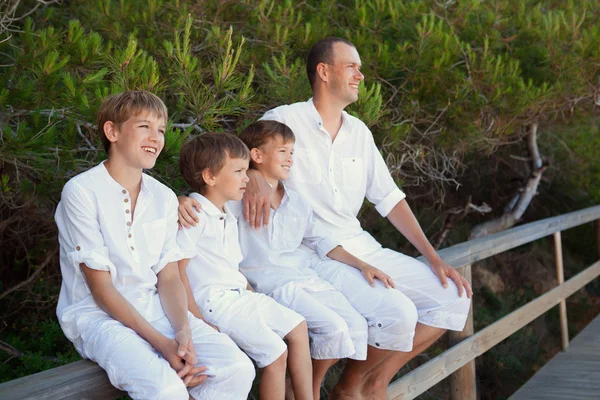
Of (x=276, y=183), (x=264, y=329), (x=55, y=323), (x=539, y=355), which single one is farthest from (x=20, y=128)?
(x=539, y=355)

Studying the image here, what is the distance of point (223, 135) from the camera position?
2551 mm

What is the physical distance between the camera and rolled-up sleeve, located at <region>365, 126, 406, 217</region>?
126 inches

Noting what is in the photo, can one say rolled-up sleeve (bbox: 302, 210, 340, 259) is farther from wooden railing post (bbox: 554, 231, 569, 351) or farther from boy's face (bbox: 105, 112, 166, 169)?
wooden railing post (bbox: 554, 231, 569, 351)

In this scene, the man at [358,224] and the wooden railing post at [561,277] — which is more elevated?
the man at [358,224]

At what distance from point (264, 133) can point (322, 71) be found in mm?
564

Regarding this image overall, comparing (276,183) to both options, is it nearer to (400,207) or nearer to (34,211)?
(400,207)

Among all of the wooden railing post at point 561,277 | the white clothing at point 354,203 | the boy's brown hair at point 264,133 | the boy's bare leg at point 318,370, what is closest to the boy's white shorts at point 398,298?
the white clothing at point 354,203

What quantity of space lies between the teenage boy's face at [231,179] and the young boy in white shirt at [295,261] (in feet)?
0.55

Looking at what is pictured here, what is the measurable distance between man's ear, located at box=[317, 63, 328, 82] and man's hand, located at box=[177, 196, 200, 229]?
39.3 inches

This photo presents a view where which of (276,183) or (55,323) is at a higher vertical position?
(276,183)

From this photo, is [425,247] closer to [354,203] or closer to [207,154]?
[354,203]

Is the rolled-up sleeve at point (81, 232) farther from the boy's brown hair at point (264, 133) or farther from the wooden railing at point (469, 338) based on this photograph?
the wooden railing at point (469, 338)

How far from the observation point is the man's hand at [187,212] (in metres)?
2.36

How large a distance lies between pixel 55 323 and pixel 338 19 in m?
2.64
